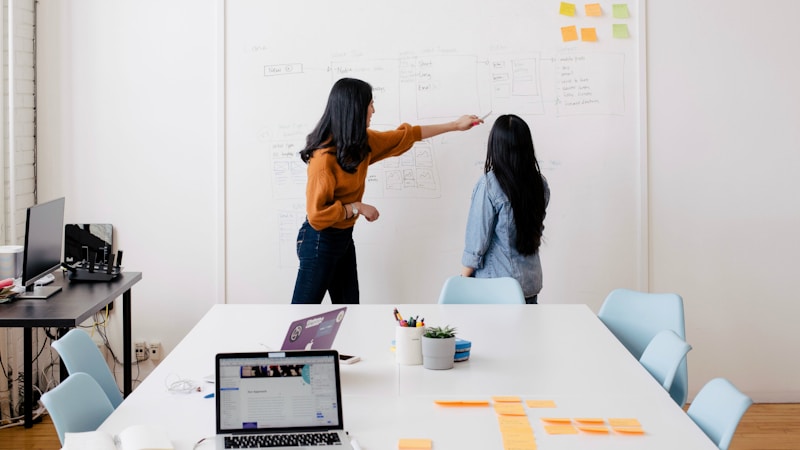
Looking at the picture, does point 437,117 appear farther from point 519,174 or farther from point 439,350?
point 439,350

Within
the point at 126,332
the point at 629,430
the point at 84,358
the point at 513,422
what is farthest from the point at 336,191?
the point at 629,430

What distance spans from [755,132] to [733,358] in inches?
47.9

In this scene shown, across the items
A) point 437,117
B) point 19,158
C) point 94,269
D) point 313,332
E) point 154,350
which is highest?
point 437,117

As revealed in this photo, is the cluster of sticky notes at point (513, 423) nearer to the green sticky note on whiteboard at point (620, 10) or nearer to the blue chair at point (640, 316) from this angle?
the blue chair at point (640, 316)

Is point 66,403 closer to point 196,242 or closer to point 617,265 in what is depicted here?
point 196,242

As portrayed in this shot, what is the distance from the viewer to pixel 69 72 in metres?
4.88

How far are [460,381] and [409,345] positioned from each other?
0.78 ft

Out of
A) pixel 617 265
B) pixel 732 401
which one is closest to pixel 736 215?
pixel 617 265

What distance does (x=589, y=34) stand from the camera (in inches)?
189

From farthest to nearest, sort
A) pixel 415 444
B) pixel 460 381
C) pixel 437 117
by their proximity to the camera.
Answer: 1. pixel 437 117
2. pixel 460 381
3. pixel 415 444

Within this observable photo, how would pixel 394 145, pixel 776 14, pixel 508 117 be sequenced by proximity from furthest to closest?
pixel 776 14
pixel 394 145
pixel 508 117

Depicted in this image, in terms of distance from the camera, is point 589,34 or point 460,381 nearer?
point 460,381

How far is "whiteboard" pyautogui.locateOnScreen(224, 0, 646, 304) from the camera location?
482 centimetres

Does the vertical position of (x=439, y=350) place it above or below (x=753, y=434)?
above
